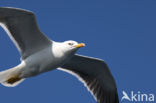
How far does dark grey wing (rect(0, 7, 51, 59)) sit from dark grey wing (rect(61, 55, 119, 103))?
4.82ft

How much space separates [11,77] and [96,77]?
2674mm

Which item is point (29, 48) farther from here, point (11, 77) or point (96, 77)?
point (96, 77)

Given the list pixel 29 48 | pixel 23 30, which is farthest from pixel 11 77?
pixel 23 30

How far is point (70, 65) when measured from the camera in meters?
11.4

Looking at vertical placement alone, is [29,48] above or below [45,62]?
above

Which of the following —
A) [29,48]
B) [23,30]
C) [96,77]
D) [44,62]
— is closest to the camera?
[44,62]

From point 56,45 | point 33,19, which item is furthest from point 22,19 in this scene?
point 56,45

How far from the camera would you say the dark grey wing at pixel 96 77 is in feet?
36.9

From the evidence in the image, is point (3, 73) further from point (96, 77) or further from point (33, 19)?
point (96, 77)

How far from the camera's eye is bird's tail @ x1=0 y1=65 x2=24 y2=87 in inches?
389

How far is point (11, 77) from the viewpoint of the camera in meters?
9.99

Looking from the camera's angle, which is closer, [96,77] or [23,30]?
[23,30]

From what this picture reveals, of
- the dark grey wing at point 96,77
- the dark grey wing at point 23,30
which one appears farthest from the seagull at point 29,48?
the dark grey wing at point 96,77

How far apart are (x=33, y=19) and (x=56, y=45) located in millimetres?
844
